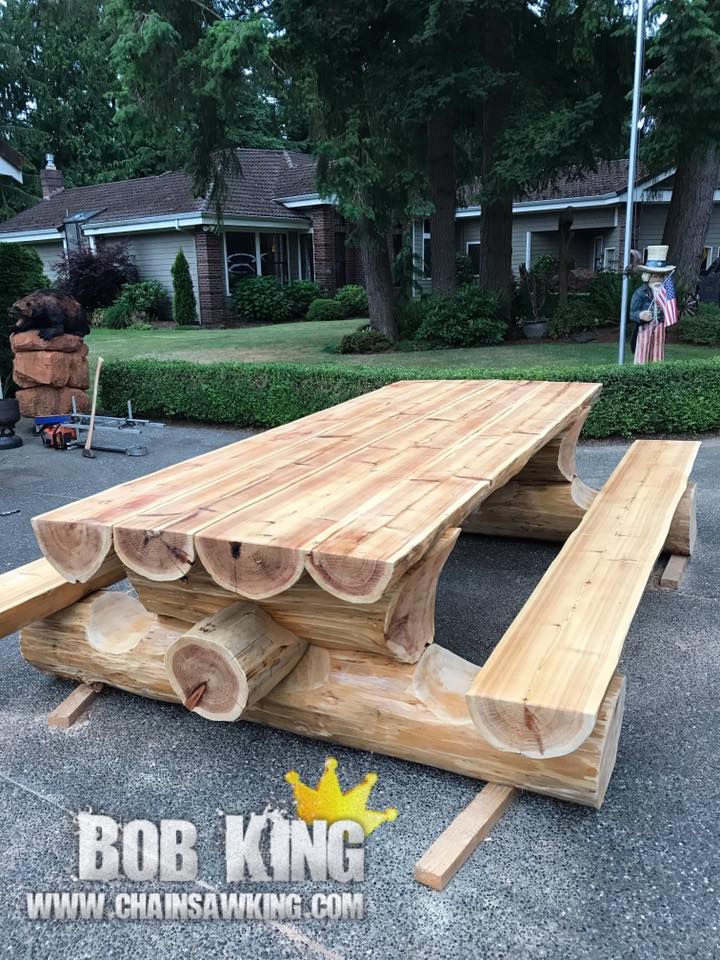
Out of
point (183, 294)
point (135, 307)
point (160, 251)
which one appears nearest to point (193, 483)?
point (183, 294)

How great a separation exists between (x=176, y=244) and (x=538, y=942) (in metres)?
20.2

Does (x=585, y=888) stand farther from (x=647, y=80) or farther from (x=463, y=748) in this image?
(x=647, y=80)

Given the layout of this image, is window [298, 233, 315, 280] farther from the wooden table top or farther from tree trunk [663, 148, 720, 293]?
the wooden table top

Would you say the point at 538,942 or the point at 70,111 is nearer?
the point at 538,942

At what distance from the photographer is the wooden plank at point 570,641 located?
6.20ft

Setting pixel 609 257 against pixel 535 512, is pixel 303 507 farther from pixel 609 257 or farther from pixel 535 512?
pixel 609 257

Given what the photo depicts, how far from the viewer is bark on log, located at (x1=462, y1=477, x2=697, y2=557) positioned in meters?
4.48

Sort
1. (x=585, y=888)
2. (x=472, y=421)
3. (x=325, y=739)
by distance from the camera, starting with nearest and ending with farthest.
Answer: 1. (x=585, y=888)
2. (x=325, y=739)
3. (x=472, y=421)

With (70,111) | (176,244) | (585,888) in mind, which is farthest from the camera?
(70,111)

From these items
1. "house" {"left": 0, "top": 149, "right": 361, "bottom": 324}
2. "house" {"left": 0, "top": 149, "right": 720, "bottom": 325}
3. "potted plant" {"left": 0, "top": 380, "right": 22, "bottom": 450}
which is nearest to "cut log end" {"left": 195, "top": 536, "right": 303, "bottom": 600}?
"potted plant" {"left": 0, "top": 380, "right": 22, "bottom": 450}

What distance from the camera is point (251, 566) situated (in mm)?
2020

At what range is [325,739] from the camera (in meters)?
2.61

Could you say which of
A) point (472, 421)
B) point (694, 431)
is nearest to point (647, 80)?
point (694, 431)

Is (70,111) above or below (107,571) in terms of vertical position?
above
